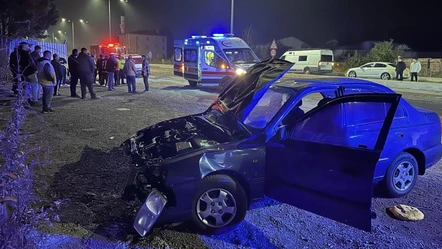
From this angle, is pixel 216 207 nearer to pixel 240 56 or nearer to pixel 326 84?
pixel 326 84

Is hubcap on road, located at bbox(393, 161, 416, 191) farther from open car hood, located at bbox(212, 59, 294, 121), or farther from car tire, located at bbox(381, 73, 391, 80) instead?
car tire, located at bbox(381, 73, 391, 80)

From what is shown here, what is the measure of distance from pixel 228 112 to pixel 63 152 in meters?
3.46

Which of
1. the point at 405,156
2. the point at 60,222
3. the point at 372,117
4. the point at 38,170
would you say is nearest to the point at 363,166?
the point at 372,117

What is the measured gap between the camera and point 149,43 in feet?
250

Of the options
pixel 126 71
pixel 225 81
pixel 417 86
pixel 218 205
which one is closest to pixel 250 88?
pixel 218 205

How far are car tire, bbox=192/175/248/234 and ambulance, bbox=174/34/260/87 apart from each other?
11.7 m

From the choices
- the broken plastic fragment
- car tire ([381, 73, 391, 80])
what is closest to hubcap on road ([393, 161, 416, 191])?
the broken plastic fragment

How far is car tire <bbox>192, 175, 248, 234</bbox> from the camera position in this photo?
3.64m

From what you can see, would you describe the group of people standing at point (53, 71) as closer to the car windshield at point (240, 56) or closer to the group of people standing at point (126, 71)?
the group of people standing at point (126, 71)

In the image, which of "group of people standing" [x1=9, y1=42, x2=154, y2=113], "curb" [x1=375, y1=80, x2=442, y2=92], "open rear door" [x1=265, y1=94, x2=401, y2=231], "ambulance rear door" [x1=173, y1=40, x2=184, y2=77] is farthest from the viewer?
"ambulance rear door" [x1=173, y1=40, x2=184, y2=77]

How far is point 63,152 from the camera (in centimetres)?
638

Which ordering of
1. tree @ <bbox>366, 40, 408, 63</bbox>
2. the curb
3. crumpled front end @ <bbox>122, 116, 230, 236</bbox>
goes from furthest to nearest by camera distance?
tree @ <bbox>366, 40, 408, 63</bbox> < the curb < crumpled front end @ <bbox>122, 116, 230, 236</bbox>

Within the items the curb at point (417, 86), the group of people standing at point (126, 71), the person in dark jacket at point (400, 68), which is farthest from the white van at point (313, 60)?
the group of people standing at point (126, 71)

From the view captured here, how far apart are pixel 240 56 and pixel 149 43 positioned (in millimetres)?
64060
